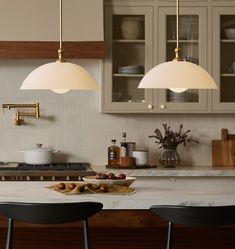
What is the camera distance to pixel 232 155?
5.68 m

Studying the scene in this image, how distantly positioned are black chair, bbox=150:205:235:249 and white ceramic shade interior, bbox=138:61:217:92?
714mm

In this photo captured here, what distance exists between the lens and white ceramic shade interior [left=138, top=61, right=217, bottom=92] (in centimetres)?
320

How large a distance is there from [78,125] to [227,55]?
1421 millimetres

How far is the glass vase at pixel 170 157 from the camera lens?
5.54 meters

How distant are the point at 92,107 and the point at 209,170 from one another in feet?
3.92

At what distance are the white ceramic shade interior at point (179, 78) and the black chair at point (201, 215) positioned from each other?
28.1 inches

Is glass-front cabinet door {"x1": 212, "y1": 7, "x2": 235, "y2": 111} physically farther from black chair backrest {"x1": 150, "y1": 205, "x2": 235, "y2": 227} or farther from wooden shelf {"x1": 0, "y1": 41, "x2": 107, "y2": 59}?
black chair backrest {"x1": 150, "y1": 205, "x2": 235, "y2": 227}

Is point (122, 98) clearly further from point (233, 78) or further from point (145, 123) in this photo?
point (233, 78)

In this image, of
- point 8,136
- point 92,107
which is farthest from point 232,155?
point 8,136

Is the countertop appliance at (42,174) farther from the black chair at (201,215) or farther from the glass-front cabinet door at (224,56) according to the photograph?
A: the black chair at (201,215)

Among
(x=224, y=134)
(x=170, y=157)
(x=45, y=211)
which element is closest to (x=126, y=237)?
(x=45, y=211)

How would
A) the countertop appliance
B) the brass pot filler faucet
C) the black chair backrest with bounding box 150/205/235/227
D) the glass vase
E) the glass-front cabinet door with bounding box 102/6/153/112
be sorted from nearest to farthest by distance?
1. the black chair backrest with bounding box 150/205/235/227
2. the countertop appliance
3. the glass-front cabinet door with bounding box 102/6/153/112
4. the glass vase
5. the brass pot filler faucet

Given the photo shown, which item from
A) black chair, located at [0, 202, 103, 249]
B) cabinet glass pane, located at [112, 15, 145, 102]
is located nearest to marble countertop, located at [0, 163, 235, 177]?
cabinet glass pane, located at [112, 15, 145, 102]

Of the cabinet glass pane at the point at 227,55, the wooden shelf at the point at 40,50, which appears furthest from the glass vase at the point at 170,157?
the wooden shelf at the point at 40,50
